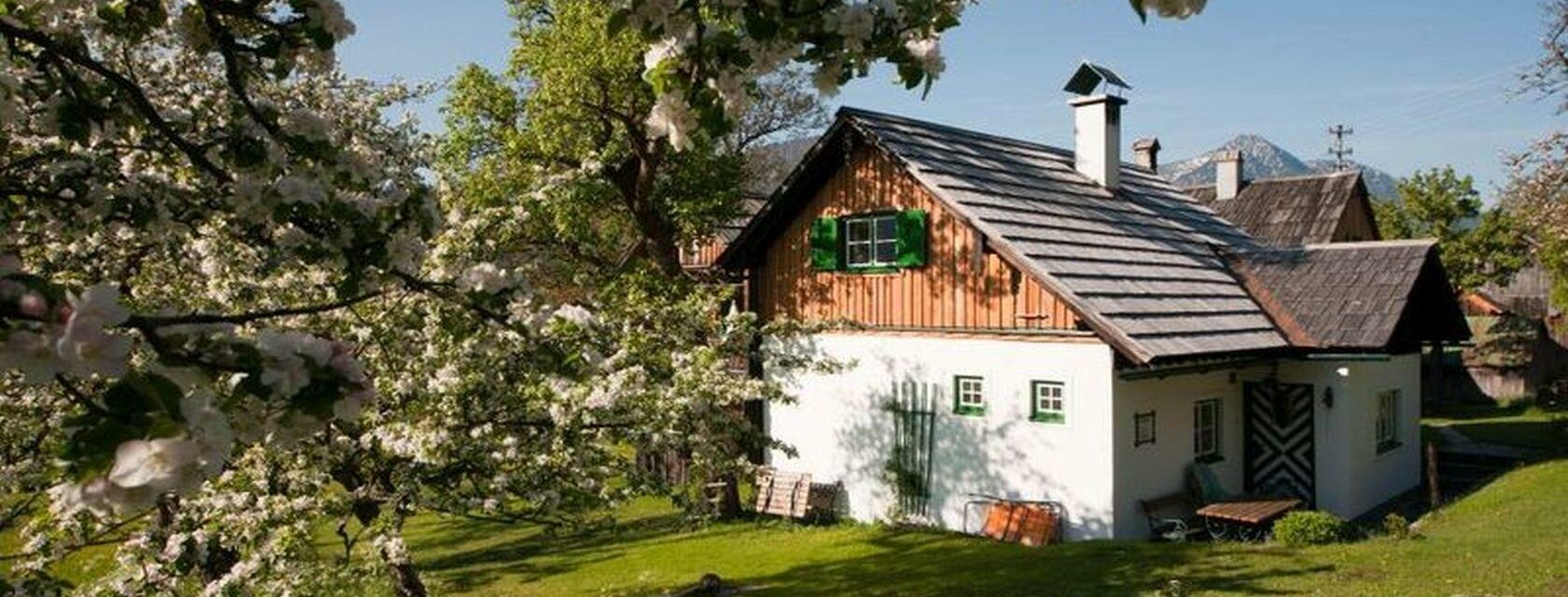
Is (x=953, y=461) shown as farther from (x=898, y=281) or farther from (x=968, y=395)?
(x=898, y=281)

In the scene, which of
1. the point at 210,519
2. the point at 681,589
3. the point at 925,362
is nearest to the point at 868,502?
the point at 925,362

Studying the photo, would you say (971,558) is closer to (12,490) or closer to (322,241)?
(12,490)

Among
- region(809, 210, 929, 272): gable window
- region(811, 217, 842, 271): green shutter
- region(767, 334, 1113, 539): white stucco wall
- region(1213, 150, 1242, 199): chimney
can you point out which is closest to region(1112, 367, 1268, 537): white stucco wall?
region(767, 334, 1113, 539): white stucco wall

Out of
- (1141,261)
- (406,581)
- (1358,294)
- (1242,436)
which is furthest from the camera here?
(1242,436)

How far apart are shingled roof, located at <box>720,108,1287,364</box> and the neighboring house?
7767 mm

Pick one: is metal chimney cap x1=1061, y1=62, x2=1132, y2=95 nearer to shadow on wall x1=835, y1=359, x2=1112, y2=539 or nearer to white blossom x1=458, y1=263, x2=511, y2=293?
shadow on wall x1=835, y1=359, x2=1112, y2=539

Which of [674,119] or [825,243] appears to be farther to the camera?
[825,243]

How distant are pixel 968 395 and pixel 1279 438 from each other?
5.15 meters

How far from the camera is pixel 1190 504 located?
56.2 feet

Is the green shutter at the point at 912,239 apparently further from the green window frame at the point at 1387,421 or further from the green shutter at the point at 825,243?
the green window frame at the point at 1387,421

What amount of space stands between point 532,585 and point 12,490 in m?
7.99

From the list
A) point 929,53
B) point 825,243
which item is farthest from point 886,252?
point 929,53

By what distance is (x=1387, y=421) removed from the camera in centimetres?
1988

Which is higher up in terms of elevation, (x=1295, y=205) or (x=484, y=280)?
(x=1295, y=205)
